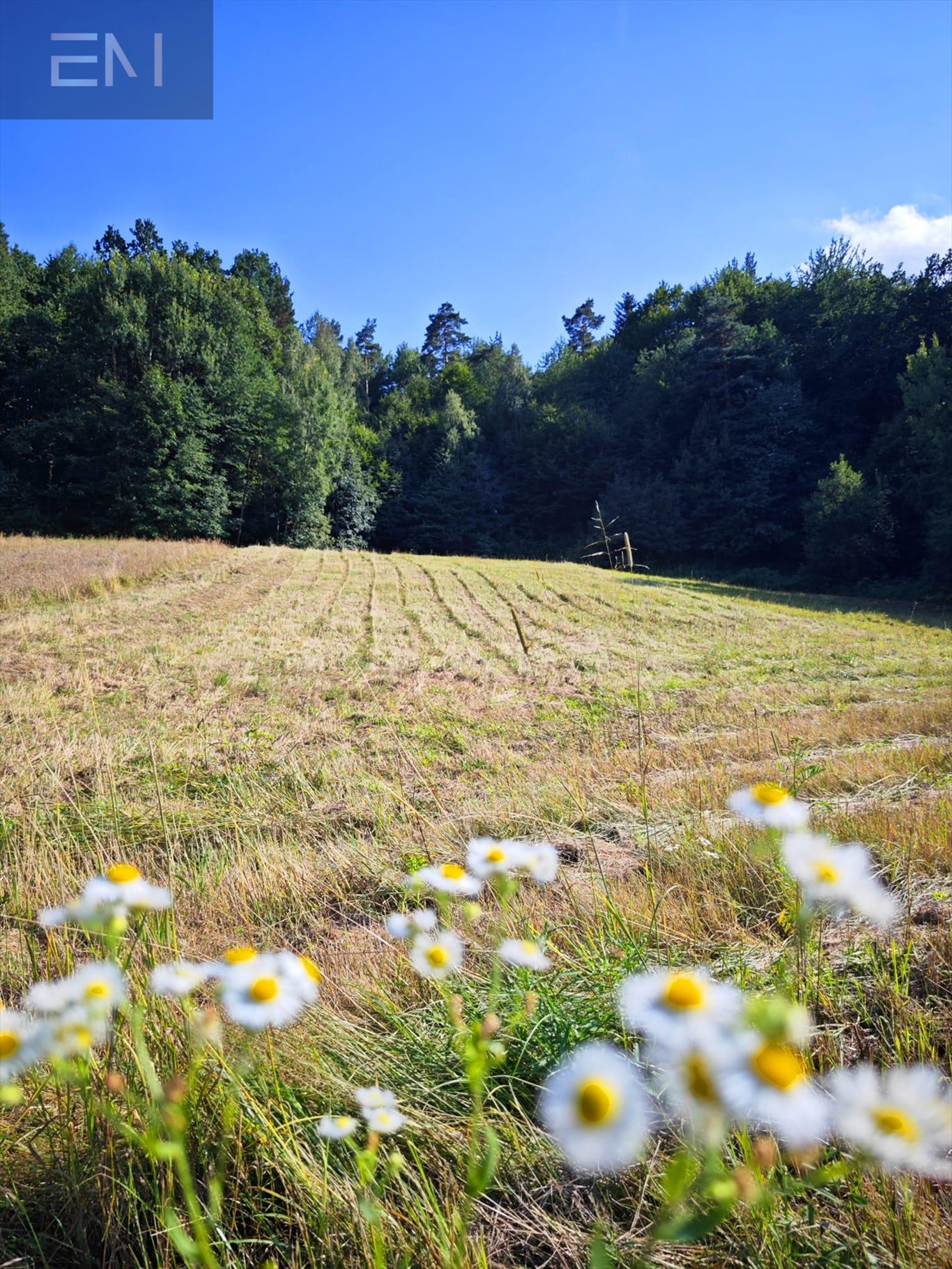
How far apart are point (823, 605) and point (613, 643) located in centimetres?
1139

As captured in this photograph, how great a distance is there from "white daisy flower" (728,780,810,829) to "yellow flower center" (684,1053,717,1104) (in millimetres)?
366

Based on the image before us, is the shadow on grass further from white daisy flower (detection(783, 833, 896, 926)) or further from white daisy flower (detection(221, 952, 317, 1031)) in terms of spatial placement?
white daisy flower (detection(221, 952, 317, 1031))

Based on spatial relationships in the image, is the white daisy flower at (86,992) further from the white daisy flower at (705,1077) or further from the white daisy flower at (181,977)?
the white daisy flower at (705,1077)

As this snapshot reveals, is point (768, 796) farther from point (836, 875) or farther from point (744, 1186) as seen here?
point (744, 1186)

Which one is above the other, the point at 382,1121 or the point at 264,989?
the point at 264,989

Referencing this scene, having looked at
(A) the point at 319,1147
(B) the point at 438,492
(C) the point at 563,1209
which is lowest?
(C) the point at 563,1209

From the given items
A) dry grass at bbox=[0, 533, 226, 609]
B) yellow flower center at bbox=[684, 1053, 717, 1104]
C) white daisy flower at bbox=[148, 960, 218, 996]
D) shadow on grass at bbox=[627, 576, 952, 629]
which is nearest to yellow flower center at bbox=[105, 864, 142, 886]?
white daisy flower at bbox=[148, 960, 218, 996]

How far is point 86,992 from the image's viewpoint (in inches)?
27.3

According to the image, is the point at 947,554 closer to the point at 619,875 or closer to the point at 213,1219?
the point at 619,875

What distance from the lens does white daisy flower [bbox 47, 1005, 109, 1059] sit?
62 cm

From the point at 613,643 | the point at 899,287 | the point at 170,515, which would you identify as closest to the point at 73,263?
the point at 170,515

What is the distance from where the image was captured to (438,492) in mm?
39969

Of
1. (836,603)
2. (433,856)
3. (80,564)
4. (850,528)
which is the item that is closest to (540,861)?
(433,856)

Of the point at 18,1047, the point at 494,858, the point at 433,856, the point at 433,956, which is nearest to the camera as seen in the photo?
the point at 18,1047
